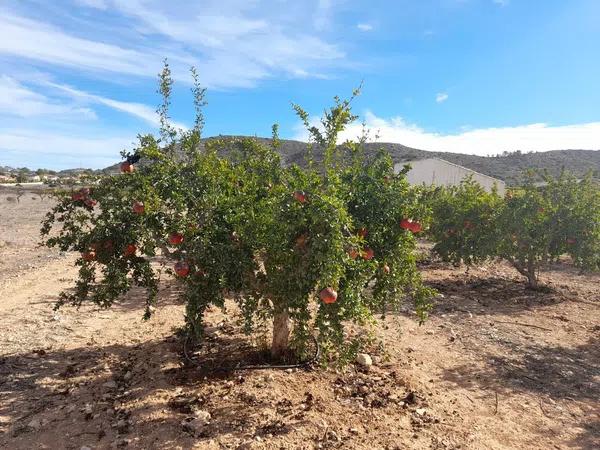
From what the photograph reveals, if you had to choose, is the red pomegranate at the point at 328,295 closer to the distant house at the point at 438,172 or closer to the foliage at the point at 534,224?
the foliage at the point at 534,224

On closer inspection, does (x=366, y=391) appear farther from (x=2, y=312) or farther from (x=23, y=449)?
(x=2, y=312)

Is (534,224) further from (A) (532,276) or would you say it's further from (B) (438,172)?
(B) (438,172)

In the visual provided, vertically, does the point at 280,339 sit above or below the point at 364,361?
above

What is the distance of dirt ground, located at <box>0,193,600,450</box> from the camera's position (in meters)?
4.97

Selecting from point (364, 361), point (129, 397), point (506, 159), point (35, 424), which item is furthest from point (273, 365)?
point (506, 159)

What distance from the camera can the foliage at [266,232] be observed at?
4754 mm

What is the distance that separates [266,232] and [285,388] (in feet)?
6.79

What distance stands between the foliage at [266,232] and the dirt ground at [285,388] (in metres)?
0.84

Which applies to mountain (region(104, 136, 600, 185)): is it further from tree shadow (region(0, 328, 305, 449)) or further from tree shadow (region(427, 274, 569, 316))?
tree shadow (region(0, 328, 305, 449))

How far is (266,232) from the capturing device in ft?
16.8

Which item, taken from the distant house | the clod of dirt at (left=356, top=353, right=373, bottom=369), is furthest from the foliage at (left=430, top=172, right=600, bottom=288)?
the distant house

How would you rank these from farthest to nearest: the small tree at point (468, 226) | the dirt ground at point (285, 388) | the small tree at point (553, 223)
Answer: the small tree at point (468, 226), the small tree at point (553, 223), the dirt ground at point (285, 388)

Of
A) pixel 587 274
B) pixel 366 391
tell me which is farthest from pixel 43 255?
pixel 587 274

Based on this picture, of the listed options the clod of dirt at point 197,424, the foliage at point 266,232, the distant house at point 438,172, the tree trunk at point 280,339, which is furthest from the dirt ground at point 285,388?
the distant house at point 438,172
